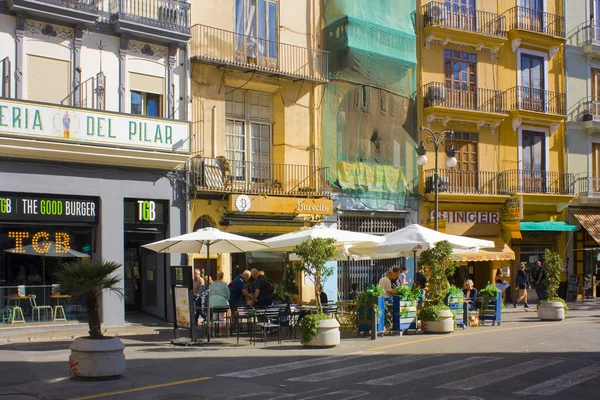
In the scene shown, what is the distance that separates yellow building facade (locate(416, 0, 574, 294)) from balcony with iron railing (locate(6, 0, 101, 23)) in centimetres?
1393

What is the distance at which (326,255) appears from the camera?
15820 mm

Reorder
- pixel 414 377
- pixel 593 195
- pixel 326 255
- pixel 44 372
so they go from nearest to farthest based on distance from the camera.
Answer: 1. pixel 414 377
2. pixel 44 372
3. pixel 326 255
4. pixel 593 195

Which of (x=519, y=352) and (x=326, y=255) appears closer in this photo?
(x=519, y=352)

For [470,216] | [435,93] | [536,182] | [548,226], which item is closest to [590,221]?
[548,226]

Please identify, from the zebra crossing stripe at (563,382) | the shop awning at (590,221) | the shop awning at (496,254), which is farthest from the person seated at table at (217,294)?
the shop awning at (590,221)

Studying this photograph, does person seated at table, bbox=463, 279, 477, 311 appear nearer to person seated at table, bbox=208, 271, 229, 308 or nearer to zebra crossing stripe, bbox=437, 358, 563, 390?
person seated at table, bbox=208, 271, 229, 308

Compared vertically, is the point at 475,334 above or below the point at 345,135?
below

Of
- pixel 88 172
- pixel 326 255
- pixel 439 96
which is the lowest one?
pixel 326 255

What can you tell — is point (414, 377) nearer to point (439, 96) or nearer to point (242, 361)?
point (242, 361)

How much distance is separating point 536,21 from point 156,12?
18.3 meters

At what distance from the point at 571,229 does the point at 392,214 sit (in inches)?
348

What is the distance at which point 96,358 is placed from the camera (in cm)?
1106

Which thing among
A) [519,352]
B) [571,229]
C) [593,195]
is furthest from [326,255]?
[593,195]

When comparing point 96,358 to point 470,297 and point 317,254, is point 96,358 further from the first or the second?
point 470,297
